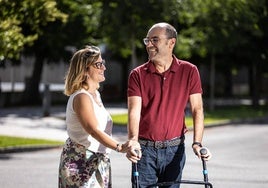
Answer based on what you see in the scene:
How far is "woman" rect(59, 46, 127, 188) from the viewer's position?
4.79 m

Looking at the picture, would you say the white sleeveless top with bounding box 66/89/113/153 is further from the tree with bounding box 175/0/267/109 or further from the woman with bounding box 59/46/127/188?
the tree with bounding box 175/0/267/109

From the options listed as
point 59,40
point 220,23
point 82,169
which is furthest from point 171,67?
point 59,40

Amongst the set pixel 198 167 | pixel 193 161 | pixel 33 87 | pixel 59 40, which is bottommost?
pixel 33 87

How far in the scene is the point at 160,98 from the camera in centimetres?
487

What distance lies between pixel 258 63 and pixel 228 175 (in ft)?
76.8

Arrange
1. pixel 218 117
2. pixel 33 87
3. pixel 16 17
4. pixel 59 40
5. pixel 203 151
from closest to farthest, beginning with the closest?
pixel 203 151, pixel 16 17, pixel 218 117, pixel 59 40, pixel 33 87

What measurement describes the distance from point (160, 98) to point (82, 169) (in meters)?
0.75

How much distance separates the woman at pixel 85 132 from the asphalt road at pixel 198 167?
5346mm

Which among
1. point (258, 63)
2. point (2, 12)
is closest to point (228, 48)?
point (258, 63)

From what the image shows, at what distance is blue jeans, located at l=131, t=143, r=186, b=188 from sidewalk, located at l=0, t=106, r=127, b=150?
13.8m

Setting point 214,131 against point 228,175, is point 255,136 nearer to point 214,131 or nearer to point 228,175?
point 214,131

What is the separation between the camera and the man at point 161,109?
4.86 meters

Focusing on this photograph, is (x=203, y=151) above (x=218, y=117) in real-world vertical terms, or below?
above

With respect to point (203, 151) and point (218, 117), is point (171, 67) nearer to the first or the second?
point (203, 151)
